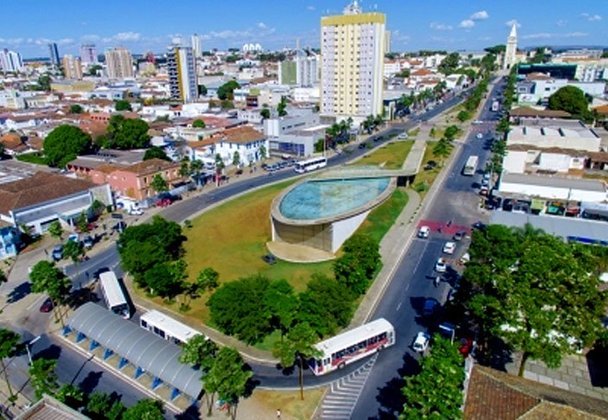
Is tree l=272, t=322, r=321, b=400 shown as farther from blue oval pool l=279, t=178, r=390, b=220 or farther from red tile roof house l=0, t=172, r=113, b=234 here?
red tile roof house l=0, t=172, r=113, b=234

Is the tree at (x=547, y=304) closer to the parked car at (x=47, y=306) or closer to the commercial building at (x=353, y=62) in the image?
the parked car at (x=47, y=306)

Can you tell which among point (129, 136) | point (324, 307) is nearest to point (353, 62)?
point (129, 136)

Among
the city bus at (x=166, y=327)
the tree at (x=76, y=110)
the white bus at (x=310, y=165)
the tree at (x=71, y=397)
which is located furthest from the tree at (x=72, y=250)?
the tree at (x=76, y=110)

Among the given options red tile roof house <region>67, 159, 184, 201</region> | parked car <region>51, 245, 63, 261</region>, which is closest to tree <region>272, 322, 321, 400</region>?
parked car <region>51, 245, 63, 261</region>

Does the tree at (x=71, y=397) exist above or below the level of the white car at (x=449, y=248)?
above

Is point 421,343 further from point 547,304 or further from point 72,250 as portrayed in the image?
point 72,250

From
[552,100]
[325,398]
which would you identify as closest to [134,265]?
[325,398]
